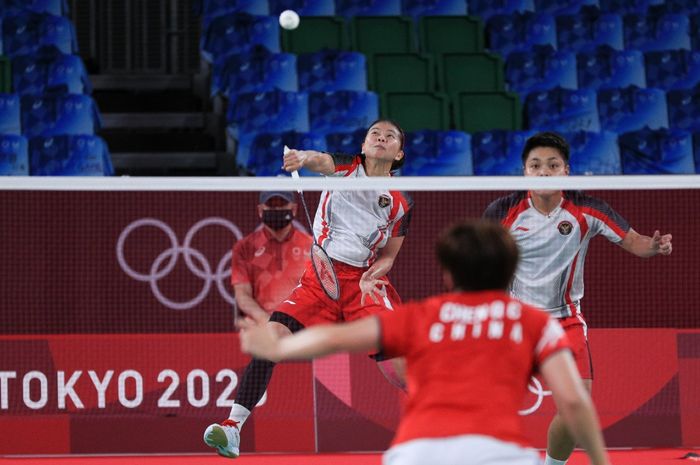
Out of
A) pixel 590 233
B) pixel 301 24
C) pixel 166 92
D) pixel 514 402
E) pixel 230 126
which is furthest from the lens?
pixel 166 92

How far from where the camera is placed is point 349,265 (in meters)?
5.89

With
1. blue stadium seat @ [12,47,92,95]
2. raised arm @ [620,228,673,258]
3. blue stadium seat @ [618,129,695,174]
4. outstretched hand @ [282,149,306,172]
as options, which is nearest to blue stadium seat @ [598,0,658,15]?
blue stadium seat @ [618,129,695,174]

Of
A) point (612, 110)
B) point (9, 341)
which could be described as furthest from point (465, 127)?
point (9, 341)

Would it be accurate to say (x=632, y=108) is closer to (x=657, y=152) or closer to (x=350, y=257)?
(x=657, y=152)

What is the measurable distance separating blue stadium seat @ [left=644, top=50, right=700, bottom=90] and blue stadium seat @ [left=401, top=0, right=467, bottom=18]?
198 cm

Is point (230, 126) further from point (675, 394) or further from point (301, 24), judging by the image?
point (675, 394)

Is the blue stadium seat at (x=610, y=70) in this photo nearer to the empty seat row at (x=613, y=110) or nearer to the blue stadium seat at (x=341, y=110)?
the empty seat row at (x=613, y=110)

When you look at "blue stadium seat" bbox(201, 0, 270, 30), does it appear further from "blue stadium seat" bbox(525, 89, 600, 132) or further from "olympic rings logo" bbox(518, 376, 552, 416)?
"olympic rings logo" bbox(518, 376, 552, 416)

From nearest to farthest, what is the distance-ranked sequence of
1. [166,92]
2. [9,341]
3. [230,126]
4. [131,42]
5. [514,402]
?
[514,402] < [9,341] < [230,126] < [166,92] < [131,42]

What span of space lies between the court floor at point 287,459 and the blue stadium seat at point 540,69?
456cm

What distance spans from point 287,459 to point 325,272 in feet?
6.56

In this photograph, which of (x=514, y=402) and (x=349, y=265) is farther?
(x=349, y=265)

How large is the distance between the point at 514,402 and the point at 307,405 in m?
4.90

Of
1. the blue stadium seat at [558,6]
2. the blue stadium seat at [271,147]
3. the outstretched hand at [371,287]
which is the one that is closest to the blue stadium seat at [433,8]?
the blue stadium seat at [558,6]
